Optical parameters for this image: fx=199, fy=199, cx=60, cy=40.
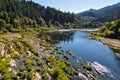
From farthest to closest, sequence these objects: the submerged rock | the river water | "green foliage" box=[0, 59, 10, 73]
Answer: the river water
the submerged rock
"green foliage" box=[0, 59, 10, 73]

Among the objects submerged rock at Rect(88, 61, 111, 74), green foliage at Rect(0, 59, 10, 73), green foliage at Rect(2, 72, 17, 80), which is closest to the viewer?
green foliage at Rect(2, 72, 17, 80)

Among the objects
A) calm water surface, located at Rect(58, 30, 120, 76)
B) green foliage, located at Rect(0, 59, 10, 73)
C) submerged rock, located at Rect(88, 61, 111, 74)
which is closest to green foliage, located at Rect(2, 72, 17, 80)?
green foliage, located at Rect(0, 59, 10, 73)

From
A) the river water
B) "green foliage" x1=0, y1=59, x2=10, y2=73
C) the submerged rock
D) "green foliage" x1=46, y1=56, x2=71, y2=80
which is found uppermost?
"green foliage" x1=0, y1=59, x2=10, y2=73

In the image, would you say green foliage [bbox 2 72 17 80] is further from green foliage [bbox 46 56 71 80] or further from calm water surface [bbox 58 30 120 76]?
calm water surface [bbox 58 30 120 76]

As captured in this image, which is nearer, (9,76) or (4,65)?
(9,76)

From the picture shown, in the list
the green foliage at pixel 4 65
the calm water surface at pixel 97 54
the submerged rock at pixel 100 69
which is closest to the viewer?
the green foliage at pixel 4 65

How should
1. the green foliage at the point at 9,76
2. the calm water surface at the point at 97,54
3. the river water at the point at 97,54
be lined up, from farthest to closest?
the calm water surface at the point at 97,54, the river water at the point at 97,54, the green foliage at the point at 9,76

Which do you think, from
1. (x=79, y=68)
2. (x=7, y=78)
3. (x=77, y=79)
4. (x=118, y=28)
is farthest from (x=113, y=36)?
(x=7, y=78)

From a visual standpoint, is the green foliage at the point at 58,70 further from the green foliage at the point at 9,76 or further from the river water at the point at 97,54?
the river water at the point at 97,54

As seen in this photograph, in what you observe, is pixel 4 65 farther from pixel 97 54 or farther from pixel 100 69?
pixel 97 54

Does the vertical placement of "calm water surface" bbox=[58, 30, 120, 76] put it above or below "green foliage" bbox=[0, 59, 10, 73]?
below

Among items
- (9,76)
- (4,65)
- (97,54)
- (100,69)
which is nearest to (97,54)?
(97,54)

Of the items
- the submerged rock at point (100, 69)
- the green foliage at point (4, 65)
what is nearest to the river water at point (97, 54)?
the submerged rock at point (100, 69)
